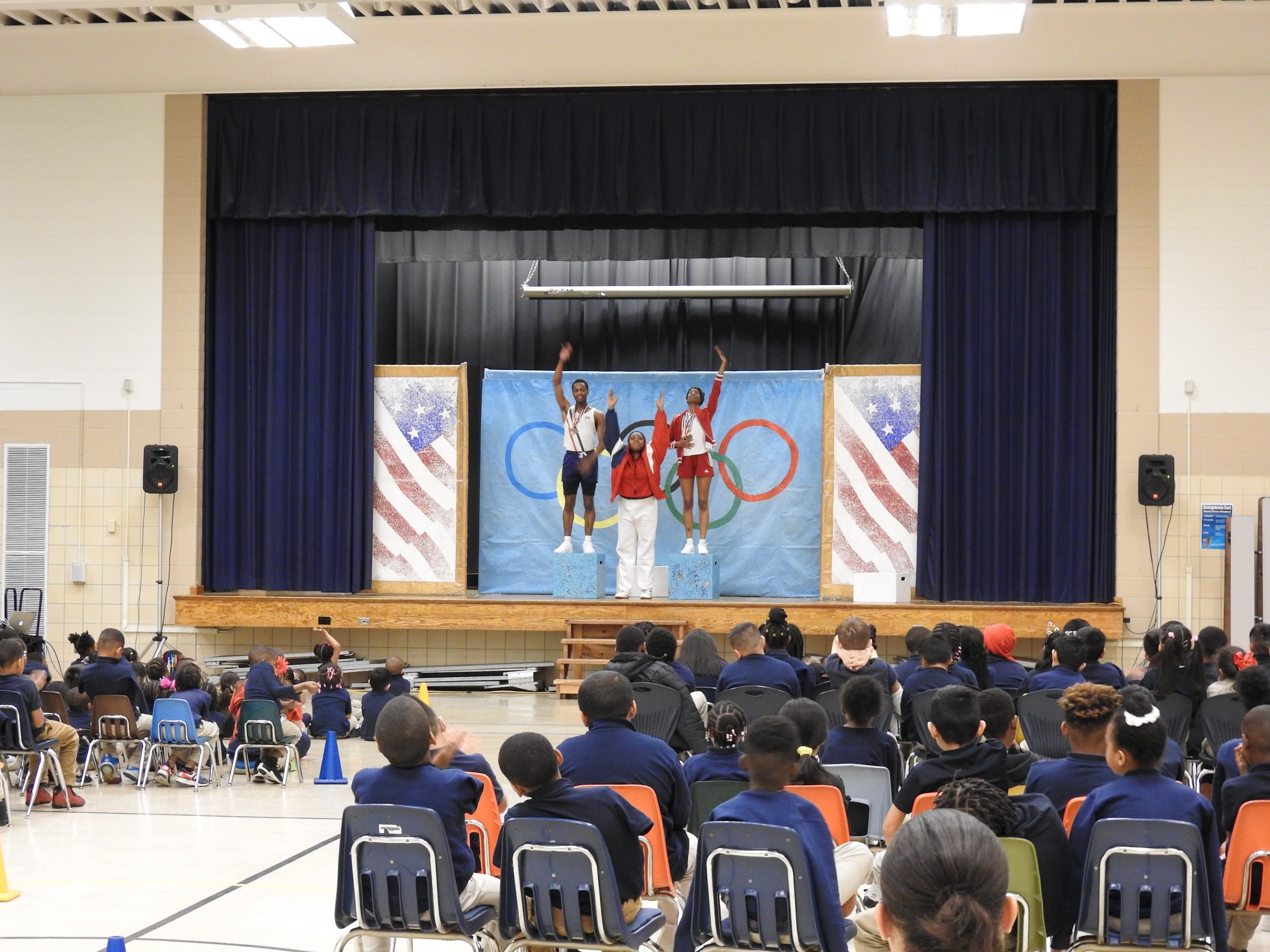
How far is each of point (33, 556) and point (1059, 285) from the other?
37.5 ft

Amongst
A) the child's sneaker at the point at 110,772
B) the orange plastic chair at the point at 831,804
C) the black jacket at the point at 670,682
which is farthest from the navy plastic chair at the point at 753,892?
the child's sneaker at the point at 110,772

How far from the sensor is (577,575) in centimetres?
1435

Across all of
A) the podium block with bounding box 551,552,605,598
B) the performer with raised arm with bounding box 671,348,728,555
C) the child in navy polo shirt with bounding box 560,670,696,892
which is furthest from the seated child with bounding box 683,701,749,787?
the performer with raised arm with bounding box 671,348,728,555

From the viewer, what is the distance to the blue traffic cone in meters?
9.68

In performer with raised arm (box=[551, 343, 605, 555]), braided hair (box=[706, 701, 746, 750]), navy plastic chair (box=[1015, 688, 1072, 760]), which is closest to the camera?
braided hair (box=[706, 701, 746, 750])

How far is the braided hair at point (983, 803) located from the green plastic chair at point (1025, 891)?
50mm

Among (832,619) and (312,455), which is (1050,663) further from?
→ (312,455)

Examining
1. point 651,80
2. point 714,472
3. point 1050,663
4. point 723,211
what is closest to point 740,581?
point 714,472

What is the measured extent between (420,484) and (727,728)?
10.3 meters

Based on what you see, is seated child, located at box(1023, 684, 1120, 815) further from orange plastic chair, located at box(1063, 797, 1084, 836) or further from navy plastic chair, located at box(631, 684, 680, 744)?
navy plastic chair, located at box(631, 684, 680, 744)

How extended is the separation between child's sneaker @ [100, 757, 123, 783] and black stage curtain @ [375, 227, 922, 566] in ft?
21.1

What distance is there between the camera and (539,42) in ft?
44.7

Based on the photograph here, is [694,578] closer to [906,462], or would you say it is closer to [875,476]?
[875,476]

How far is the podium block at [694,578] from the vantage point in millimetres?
14266
